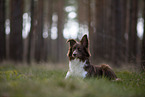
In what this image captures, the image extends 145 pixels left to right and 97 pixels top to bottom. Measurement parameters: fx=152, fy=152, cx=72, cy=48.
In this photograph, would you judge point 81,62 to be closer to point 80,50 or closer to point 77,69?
point 77,69

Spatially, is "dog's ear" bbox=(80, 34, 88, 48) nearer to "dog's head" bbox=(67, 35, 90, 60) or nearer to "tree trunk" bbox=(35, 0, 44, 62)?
"dog's head" bbox=(67, 35, 90, 60)

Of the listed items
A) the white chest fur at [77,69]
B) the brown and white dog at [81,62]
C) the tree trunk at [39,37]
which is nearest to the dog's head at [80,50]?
the brown and white dog at [81,62]

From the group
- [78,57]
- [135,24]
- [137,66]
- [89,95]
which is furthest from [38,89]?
[135,24]

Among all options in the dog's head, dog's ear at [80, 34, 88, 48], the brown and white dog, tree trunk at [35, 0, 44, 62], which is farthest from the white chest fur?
tree trunk at [35, 0, 44, 62]

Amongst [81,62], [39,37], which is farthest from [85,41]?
[39,37]

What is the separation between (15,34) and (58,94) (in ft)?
42.5

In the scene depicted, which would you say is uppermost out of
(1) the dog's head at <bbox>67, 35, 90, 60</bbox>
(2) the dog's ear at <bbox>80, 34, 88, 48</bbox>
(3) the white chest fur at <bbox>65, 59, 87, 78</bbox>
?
(2) the dog's ear at <bbox>80, 34, 88, 48</bbox>

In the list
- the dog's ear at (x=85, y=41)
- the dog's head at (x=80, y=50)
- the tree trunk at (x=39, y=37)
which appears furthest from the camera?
the tree trunk at (x=39, y=37)

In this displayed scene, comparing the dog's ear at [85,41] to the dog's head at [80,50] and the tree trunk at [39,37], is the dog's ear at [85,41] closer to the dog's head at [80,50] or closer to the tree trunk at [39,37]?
the dog's head at [80,50]

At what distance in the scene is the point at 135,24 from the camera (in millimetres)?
14742

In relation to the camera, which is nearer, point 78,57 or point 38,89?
point 38,89

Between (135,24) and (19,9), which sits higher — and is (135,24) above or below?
below

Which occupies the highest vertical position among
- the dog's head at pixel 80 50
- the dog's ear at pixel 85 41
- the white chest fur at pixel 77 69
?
the dog's ear at pixel 85 41

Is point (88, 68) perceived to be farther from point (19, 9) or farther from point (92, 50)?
point (19, 9)
